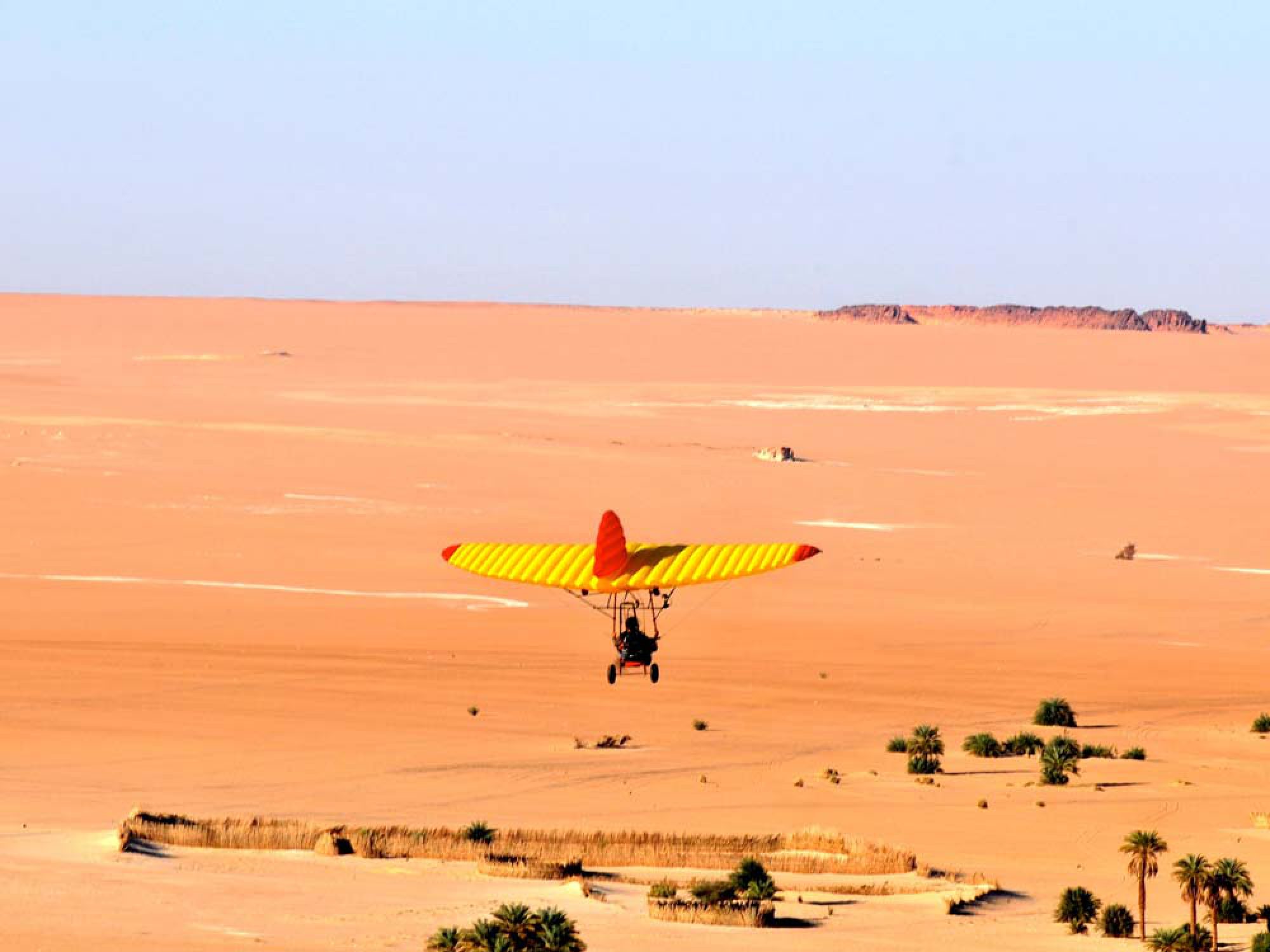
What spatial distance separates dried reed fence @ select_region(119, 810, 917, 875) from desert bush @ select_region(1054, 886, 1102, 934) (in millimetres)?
2711

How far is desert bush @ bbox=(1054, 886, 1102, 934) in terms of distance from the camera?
921 inches

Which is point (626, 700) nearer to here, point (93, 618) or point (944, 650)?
point (944, 650)

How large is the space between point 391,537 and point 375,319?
12845 centimetres

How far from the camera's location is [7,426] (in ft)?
267

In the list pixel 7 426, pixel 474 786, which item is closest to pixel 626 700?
pixel 474 786

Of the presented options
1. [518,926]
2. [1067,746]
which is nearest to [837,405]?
[1067,746]

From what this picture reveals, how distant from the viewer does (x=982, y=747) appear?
3478 centimetres

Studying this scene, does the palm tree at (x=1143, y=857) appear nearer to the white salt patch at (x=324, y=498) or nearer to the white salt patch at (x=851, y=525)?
the white salt patch at (x=851, y=525)

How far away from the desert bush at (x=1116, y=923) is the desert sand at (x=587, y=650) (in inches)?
17.5

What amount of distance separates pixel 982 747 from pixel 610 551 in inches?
365

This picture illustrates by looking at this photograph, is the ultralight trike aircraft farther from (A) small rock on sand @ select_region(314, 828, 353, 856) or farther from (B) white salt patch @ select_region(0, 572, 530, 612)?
(B) white salt patch @ select_region(0, 572, 530, 612)

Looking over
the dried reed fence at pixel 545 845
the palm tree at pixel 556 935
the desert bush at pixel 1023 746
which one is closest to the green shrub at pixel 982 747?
the desert bush at pixel 1023 746

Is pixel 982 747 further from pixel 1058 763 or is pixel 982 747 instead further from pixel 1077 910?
pixel 1077 910

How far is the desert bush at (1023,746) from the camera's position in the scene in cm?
3484
